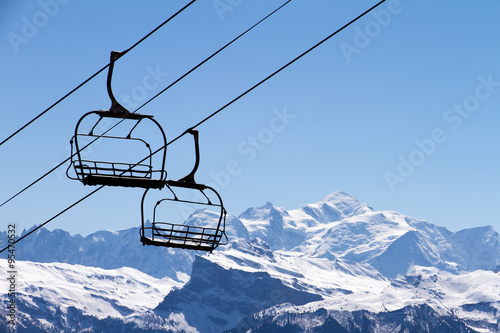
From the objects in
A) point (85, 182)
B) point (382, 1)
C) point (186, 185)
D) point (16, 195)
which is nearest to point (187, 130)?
point (186, 185)

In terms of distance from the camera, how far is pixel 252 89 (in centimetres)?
1582

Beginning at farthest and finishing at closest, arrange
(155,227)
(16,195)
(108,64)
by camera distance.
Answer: (16,195) → (155,227) → (108,64)

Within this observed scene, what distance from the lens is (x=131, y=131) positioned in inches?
531

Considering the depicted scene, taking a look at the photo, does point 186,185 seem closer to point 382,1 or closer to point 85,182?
point 85,182

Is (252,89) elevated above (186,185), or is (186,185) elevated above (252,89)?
(252,89)

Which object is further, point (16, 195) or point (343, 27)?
point (16, 195)

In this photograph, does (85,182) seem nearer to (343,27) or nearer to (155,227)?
(155,227)

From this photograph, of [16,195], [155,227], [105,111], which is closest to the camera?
[105,111]

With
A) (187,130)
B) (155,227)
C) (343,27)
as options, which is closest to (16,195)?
(155,227)

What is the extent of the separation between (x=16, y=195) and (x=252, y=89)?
25.1 ft

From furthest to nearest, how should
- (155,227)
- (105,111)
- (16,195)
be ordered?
1. (16,195)
2. (155,227)
3. (105,111)

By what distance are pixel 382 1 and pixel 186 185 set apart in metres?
4.95

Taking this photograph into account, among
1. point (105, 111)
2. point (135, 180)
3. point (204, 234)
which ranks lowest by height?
point (204, 234)

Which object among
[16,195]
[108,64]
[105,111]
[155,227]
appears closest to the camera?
[105,111]
